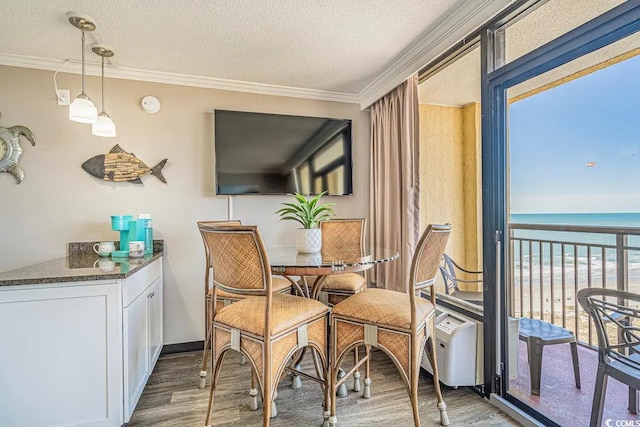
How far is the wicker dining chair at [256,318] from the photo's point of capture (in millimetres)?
1505

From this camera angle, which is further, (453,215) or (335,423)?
(453,215)

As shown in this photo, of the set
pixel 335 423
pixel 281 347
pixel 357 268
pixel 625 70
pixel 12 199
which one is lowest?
pixel 335 423

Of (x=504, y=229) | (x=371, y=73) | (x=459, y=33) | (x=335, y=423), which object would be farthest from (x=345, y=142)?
(x=335, y=423)

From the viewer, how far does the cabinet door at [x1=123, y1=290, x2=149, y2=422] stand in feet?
5.98

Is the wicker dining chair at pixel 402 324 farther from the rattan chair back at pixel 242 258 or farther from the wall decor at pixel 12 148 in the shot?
the wall decor at pixel 12 148

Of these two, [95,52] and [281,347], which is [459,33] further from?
[95,52]

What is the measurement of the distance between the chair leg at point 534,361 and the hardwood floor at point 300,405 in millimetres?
267

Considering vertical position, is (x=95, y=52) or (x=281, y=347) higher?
(x=95, y=52)

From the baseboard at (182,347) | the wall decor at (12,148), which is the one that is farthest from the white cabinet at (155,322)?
the wall decor at (12,148)

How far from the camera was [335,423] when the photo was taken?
69.0 inches

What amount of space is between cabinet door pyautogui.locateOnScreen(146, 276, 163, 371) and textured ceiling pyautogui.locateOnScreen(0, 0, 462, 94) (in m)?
1.84

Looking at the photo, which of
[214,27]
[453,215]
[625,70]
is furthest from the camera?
[453,215]

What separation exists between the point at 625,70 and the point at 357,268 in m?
1.62

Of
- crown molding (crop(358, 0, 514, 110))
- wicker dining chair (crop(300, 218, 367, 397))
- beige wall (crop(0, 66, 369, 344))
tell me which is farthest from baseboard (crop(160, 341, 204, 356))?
crown molding (crop(358, 0, 514, 110))
